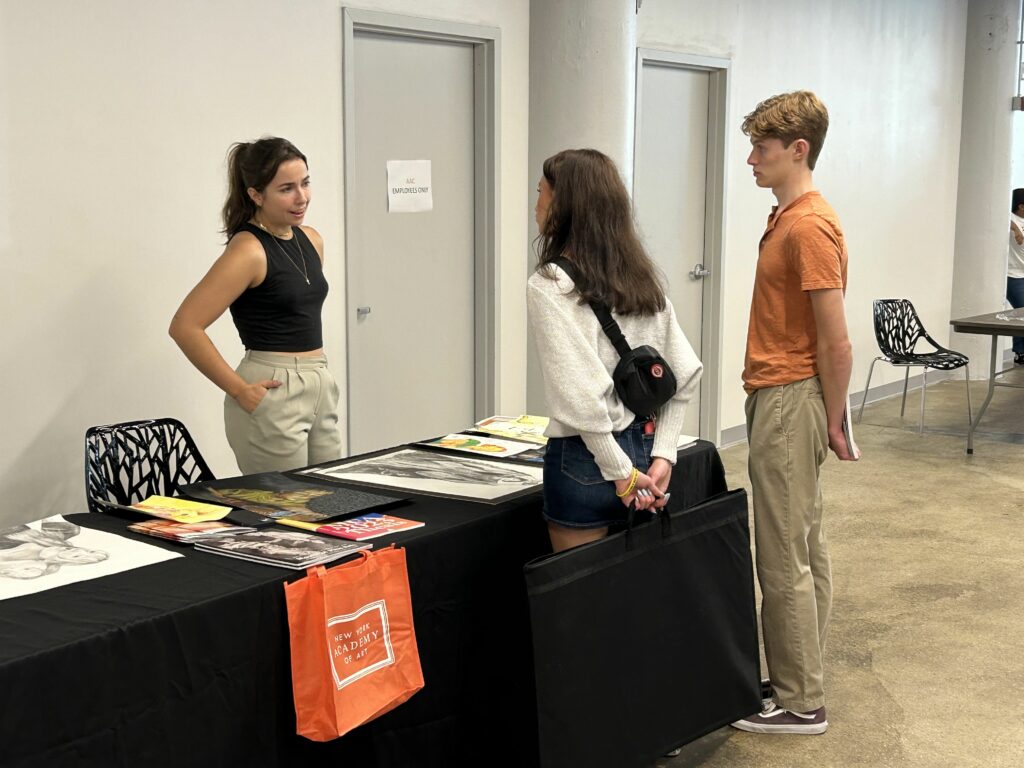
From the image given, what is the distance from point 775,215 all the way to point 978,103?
25.4ft

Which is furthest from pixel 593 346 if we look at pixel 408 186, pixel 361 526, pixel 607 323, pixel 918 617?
pixel 408 186

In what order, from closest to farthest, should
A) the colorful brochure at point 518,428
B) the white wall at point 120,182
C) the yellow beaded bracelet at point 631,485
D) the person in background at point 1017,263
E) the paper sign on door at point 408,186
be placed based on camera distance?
the yellow beaded bracelet at point 631,485 → the colorful brochure at point 518,428 → the white wall at point 120,182 → the paper sign on door at point 408,186 → the person in background at point 1017,263

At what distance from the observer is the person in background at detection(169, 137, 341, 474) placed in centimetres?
321

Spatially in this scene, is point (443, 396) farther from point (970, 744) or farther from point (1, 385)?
point (970, 744)

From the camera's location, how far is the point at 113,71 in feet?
13.2

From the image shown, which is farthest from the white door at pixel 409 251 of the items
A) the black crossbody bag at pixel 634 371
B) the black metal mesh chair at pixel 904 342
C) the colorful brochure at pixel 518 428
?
the black metal mesh chair at pixel 904 342

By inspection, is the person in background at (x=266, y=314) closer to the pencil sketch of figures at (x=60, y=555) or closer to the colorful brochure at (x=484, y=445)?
the colorful brochure at (x=484, y=445)

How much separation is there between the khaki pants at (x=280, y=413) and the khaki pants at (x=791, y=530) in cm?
122

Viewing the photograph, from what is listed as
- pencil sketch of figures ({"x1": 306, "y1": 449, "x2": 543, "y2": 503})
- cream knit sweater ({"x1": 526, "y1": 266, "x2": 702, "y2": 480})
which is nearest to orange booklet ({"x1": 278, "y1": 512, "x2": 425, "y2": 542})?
pencil sketch of figures ({"x1": 306, "y1": 449, "x2": 543, "y2": 503})

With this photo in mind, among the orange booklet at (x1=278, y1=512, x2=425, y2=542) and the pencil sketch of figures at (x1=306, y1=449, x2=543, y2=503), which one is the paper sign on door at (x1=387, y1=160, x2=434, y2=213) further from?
the orange booklet at (x1=278, y1=512, x2=425, y2=542)

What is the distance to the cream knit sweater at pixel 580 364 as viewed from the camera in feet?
8.02

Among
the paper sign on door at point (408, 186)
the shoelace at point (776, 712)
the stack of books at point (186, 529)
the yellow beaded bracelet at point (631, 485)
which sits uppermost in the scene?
the paper sign on door at point (408, 186)

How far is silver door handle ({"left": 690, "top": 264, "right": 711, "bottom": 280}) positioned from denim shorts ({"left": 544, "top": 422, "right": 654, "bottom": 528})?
4408mm

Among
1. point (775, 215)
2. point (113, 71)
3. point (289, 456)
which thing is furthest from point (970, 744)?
point (113, 71)
